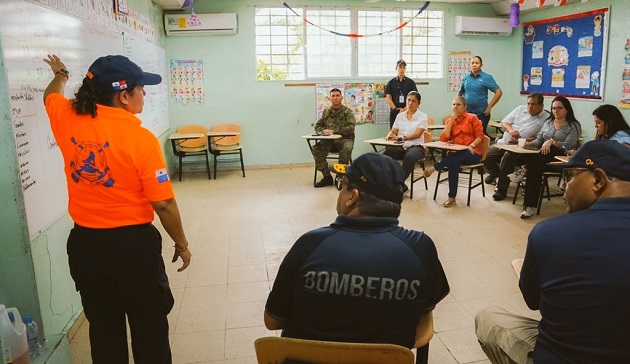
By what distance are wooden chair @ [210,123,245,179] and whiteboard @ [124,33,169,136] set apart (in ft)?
2.38

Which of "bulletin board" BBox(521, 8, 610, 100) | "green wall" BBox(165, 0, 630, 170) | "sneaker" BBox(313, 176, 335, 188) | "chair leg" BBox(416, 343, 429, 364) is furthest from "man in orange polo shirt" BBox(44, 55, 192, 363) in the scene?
"bulletin board" BBox(521, 8, 610, 100)

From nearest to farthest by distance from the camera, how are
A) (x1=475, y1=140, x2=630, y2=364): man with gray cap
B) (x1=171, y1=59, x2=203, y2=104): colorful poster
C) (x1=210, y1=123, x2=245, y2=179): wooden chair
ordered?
(x1=475, y1=140, x2=630, y2=364): man with gray cap
(x1=210, y1=123, x2=245, y2=179): wooden chair
(x1=171, y1=59, x2=203, y2=104): colorful poster

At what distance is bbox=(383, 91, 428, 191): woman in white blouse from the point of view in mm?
5812

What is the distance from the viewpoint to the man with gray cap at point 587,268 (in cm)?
133

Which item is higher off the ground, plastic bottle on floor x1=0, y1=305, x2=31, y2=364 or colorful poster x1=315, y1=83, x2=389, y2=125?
colorful poster x1=315, y1=83, x2=389, y2=125

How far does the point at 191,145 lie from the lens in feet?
23.4

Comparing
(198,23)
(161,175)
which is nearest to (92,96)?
(161,175)

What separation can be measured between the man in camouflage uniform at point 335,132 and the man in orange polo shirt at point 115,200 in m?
4.55

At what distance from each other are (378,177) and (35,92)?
1922 mm

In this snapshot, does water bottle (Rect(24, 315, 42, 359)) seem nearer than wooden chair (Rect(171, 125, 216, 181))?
Yes

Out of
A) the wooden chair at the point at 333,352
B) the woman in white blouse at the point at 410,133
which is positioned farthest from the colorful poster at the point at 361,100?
the wooden chair at the point at 333,352

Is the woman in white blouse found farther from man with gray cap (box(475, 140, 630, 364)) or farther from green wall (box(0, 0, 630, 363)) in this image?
man with gray cap (box(475, 140, 630, 364))

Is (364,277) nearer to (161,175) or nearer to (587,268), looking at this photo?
(587,268)

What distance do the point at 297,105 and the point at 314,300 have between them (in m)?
6.48
